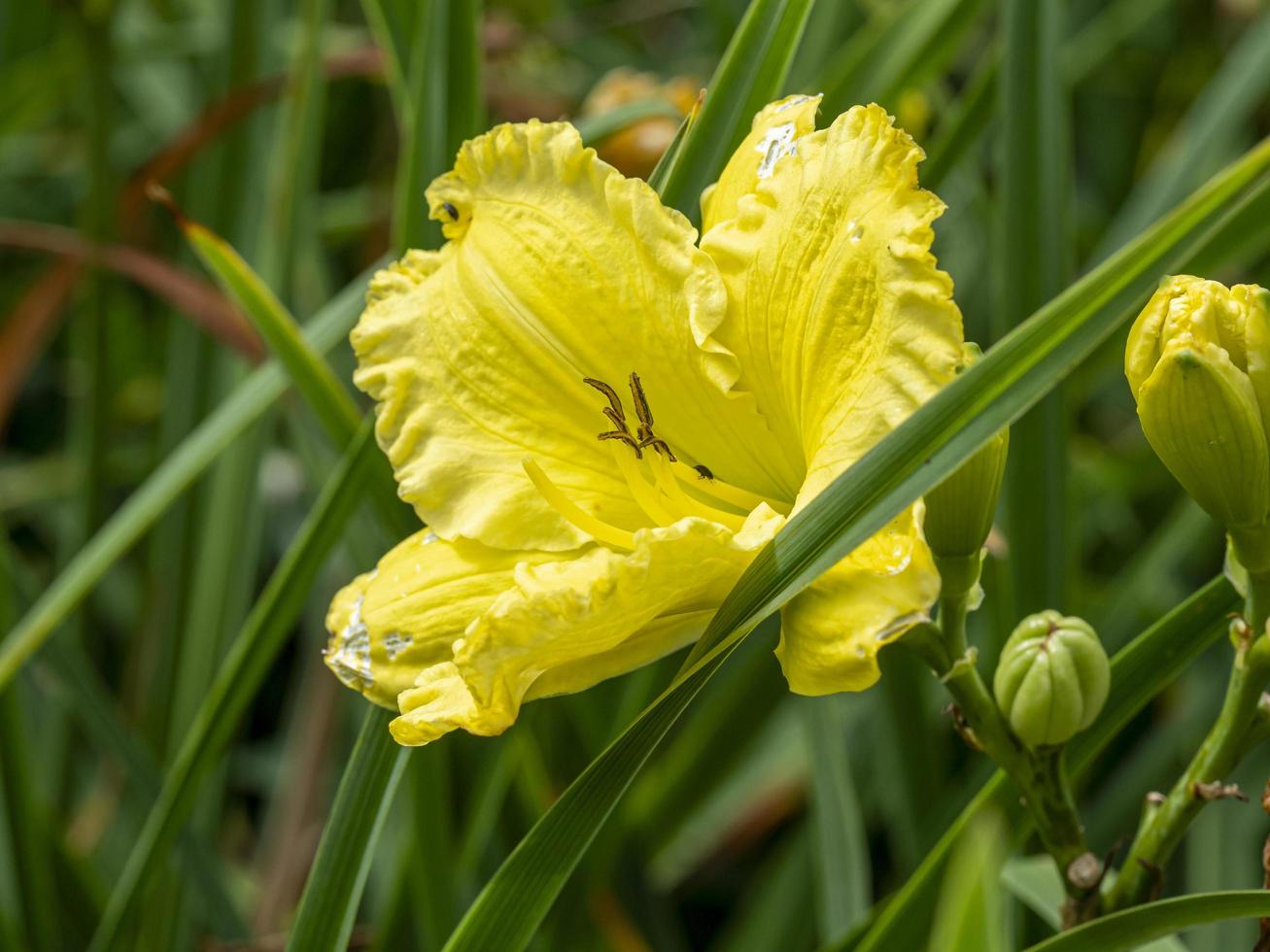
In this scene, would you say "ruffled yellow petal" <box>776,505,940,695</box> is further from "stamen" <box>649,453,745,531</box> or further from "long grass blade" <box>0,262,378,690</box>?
"long grass blade" <box>0,262,378,690</box>

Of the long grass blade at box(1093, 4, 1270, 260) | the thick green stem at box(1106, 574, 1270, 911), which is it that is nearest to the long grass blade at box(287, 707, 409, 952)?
the thick green stem at box(1106, 574, 1270, 911)

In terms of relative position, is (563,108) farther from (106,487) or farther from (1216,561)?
(1216,561)

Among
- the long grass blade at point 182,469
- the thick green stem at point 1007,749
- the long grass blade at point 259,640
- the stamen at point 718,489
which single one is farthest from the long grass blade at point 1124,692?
the long grass blade at point 182,469

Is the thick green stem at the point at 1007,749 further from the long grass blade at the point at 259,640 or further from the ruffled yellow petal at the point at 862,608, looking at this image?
the long grass blade at the point at 259,640

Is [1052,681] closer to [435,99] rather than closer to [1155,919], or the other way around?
[1155,919]

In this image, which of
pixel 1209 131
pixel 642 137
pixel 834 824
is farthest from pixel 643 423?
pixel 1209 131

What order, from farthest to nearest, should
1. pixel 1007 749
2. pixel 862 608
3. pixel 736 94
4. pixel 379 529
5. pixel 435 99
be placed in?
1. pixel 379 529
2. pixel 435 99
3. pixel 736 94
4. pixel 1007 749
5. pixel 862 608

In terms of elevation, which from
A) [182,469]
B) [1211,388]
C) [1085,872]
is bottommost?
[1085,872]

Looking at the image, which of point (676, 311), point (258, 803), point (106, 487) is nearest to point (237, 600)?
point (106, 487)
